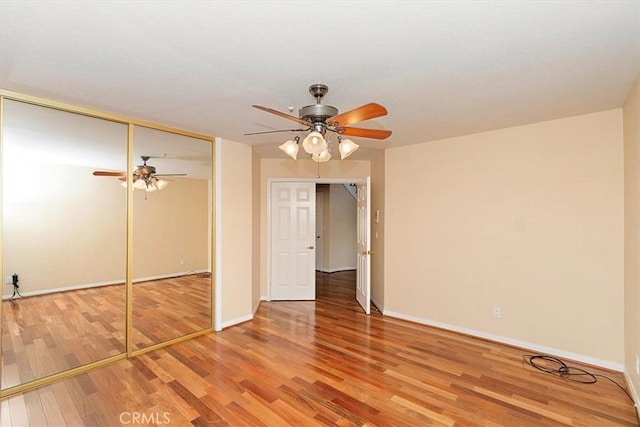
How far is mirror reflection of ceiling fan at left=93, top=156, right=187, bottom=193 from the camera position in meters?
2.98

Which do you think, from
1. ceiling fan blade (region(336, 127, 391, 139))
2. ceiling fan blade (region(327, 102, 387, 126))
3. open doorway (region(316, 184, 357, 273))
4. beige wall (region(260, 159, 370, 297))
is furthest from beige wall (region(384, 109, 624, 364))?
open doorway (region(316, 184, 357, 273))

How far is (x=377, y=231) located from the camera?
15.4 feet

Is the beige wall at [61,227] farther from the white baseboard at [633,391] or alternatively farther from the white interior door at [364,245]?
the white baseboard at [633,391]

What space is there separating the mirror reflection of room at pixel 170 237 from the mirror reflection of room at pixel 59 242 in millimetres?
173

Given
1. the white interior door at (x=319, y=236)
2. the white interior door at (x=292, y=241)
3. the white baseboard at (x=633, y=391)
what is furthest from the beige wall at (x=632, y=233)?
the white interior door at (x=319, y=236)

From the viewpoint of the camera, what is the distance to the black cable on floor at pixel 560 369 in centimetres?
257

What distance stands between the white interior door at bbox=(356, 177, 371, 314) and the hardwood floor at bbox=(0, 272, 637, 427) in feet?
2.88

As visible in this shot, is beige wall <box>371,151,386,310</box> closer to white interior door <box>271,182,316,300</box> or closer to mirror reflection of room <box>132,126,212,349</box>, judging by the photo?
white interior door <box>271,182,316,300</box>

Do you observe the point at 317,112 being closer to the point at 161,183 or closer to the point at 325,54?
the point at 325,54

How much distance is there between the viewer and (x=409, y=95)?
233cm

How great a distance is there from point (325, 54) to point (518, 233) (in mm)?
2908

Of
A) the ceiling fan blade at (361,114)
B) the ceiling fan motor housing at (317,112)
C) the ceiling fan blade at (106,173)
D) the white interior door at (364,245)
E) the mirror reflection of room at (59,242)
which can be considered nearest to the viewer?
the ceiling fan blade at (361,114)

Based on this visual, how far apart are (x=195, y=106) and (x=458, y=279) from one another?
11.6 feet

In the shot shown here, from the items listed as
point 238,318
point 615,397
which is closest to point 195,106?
point 238,318
